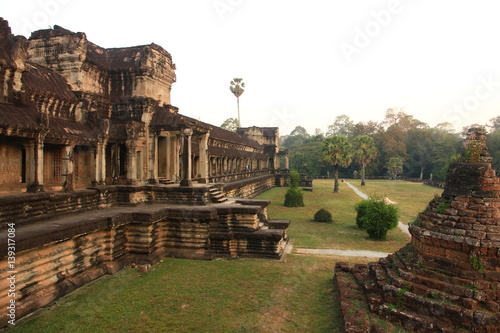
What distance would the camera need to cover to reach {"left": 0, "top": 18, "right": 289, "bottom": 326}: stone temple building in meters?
7.28

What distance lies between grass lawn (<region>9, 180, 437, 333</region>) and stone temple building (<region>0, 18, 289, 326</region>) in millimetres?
576

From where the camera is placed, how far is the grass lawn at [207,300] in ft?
18.8

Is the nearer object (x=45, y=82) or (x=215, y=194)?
(x=45, y=82)

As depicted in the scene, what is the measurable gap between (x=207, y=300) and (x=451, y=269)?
15.3ft

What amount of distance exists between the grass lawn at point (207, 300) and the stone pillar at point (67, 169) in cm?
315

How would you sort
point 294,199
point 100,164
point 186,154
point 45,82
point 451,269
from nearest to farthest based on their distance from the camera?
point 451,269
point 45,82
point 100,164
point 186,154
point 294,199

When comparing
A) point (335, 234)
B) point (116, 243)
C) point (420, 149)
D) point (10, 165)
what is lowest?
point (335, 234)

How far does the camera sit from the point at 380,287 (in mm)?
6016

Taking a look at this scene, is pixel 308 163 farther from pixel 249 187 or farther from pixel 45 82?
pixel 45 82

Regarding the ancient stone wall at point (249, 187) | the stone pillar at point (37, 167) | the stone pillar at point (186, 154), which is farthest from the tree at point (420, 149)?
the stone pillar at point (37, 167)

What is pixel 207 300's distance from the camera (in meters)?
6.79

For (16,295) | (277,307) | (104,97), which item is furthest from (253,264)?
(104,97)

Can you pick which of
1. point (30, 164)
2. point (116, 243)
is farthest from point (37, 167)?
point (116, 243)

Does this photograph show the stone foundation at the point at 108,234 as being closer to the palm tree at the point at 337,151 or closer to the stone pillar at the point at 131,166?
the stone pillar at the point at 131,166
